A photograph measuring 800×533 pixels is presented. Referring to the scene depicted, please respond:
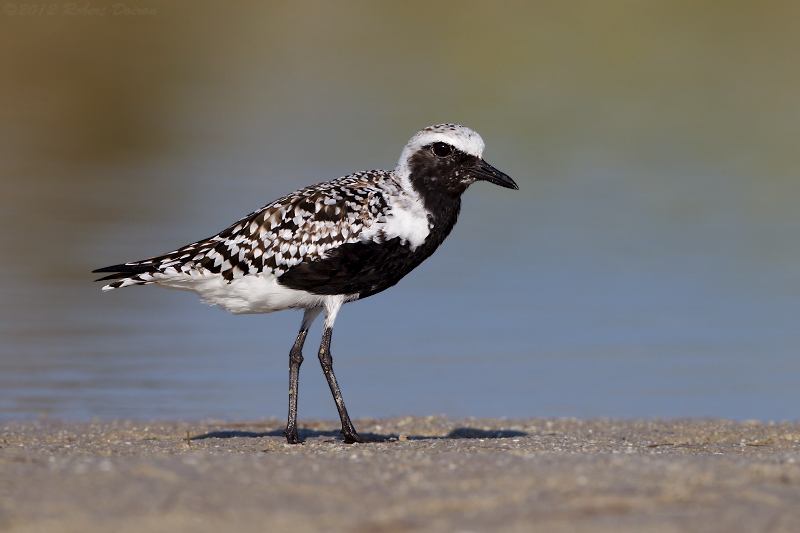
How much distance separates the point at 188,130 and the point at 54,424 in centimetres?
2025

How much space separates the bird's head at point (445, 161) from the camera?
30.9 feet

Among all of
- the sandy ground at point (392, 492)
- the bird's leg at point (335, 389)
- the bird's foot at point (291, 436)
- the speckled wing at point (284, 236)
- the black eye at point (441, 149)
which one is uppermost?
the black eye at point (441, 149)

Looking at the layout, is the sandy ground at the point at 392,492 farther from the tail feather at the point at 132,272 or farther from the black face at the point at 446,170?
the black face at the point at 446,170

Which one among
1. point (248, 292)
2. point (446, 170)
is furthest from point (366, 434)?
point (446, 170)

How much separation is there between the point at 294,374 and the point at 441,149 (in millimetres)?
2420

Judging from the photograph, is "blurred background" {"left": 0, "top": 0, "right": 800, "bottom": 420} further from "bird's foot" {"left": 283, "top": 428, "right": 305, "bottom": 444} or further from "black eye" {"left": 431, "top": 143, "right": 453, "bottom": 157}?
"black eye" {"left": 431, "top": 143, "right": 453, "bottom": 157}

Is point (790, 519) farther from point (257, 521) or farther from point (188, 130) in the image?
point (188, 130)

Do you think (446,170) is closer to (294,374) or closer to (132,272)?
(294,374)

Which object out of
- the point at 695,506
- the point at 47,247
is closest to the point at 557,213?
the point at 47,247


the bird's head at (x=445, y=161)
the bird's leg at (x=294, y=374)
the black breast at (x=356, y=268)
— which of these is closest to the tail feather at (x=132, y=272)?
the black breast at (x=356, y=268)

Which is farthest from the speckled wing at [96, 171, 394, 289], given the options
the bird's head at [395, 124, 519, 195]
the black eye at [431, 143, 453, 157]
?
the black eye at [431, 143, 453, 157]

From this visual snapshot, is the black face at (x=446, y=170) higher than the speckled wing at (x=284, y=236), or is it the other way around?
the black face at (x=446, y=170)

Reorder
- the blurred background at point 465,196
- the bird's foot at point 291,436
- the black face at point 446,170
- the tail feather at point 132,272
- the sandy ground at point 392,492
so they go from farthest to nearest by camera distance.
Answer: the blurred background at point 465,196, the black face at point 446,170, the tail feather at point 132,272, the bird's foot at point 291,436, the sandy ground at point 392,492

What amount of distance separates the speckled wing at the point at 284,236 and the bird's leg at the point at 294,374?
2.34 feet
